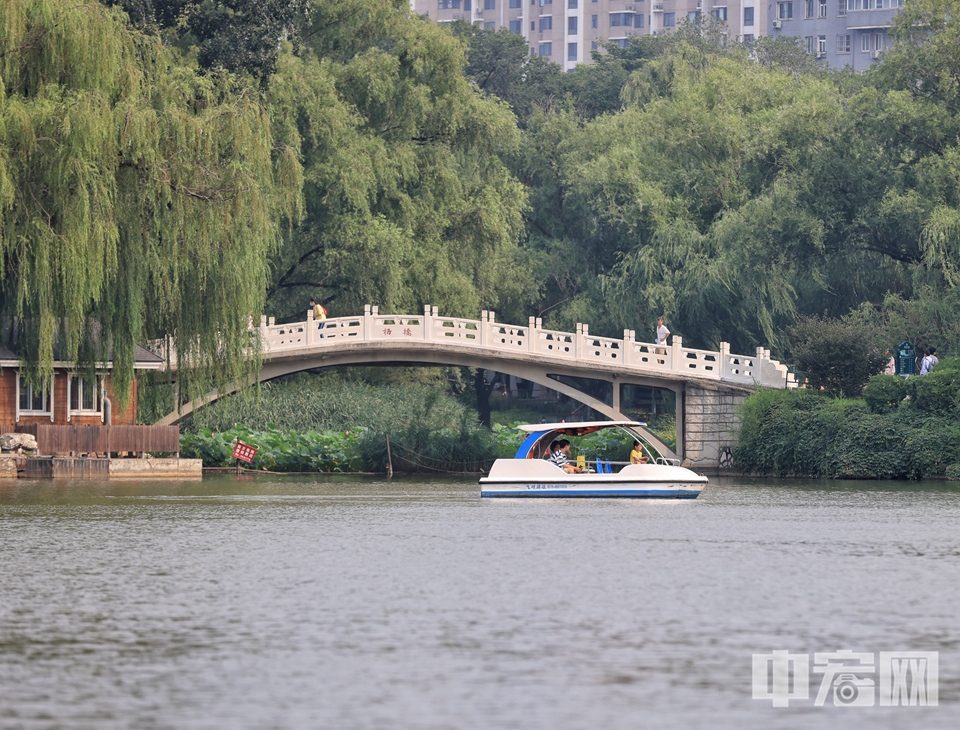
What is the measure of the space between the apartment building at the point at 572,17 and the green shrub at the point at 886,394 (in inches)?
4339

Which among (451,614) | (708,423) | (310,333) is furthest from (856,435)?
(451,614)

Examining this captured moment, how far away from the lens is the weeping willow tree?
31859 millimetres

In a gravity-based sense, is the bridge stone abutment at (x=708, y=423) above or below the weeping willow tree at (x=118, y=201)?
below

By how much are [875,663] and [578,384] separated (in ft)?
184

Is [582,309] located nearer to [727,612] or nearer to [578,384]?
[578,384]

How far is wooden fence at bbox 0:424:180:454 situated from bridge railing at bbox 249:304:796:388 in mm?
6375

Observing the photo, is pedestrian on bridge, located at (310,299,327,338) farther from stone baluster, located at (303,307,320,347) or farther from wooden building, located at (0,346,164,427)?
wooden building, located at (0,346,164,427)

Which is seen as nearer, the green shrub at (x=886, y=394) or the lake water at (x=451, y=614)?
the lake water at (x=451, y=614)

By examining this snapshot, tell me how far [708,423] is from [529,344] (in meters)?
5.68

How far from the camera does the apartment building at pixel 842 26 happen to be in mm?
139250

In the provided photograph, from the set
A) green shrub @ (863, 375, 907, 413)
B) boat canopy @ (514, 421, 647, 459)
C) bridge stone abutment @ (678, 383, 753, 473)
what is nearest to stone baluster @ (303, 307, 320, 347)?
bridge stone abutment @ (678, 383, 753, 473)

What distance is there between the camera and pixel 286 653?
48.6 ft

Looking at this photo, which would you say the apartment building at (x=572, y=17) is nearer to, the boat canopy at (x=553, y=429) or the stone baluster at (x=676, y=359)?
the stone baluster at (x=676, y=359)

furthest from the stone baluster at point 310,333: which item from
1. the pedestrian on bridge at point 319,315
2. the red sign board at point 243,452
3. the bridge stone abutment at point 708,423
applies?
the bridge stone abutment at point 708,423
